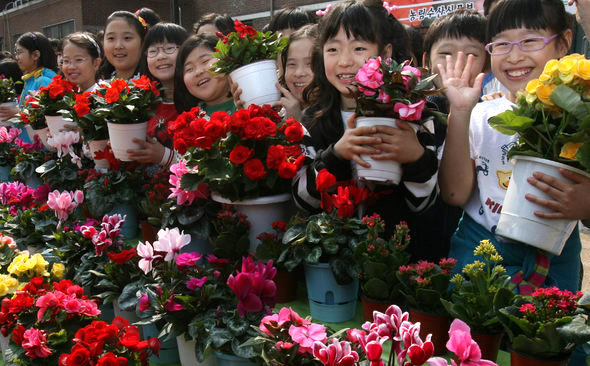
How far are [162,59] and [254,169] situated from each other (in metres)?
1.63

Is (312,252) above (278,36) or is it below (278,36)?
below

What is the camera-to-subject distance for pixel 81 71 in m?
3.78

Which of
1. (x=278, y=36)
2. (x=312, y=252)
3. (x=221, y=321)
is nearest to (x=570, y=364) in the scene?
(x=312, y=252)

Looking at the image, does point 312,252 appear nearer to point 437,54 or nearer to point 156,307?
point 156,307

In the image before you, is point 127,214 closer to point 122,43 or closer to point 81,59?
point 122,43

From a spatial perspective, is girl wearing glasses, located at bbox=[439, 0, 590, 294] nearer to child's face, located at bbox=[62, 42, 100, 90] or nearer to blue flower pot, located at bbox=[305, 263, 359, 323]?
blue flower pot, located at bbox=[305, 263, 359, 323]

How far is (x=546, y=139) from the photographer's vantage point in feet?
4.11

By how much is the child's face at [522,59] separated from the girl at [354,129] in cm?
36

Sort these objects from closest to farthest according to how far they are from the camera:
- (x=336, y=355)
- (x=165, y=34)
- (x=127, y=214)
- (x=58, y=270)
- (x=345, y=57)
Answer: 1. (x=336, y=355)
2. (x=345, y=57)
3. (x=58, y=270)
4. (x=127, y=214)
5. (x=165, y=34)

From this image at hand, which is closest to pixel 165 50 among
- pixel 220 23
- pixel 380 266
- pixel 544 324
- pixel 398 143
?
pixel 220 23

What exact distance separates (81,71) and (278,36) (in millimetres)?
2195

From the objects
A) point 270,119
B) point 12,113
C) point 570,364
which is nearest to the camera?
point 570,364

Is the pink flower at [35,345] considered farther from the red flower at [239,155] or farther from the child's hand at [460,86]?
the child's hand at [460,86]

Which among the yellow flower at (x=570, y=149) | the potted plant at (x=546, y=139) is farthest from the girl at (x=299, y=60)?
the yellow flower at (x=570, y=149)
